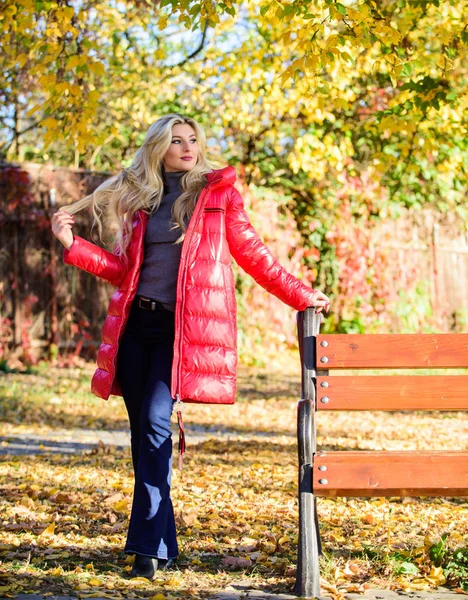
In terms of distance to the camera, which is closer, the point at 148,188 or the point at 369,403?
the point at 369,403

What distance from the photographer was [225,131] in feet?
46.7

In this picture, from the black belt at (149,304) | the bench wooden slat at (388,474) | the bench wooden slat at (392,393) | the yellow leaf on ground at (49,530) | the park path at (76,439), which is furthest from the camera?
the park path at (76,439)

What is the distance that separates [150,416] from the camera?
3.49 meters

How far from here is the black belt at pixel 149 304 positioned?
3600 millimetres

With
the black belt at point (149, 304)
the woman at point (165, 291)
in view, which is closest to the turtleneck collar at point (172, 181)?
the woman at point (165, 291)

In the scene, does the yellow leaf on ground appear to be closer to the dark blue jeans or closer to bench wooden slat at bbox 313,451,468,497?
the dark blue jeans

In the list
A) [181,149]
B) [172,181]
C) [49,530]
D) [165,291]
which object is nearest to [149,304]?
[165,291]

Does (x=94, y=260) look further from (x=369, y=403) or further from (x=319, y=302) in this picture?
(x=369, y=403)

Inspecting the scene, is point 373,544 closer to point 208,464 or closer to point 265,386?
point 208,464

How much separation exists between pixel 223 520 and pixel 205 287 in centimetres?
156

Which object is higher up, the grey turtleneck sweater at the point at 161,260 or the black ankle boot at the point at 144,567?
the grey turtleneck sweater at the point at 161,260

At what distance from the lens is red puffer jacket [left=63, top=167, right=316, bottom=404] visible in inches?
137

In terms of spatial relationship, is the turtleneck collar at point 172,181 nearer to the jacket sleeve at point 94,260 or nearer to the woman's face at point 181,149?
the woman's face at point 181,149

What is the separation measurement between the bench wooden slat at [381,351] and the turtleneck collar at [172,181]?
3.30 feet
